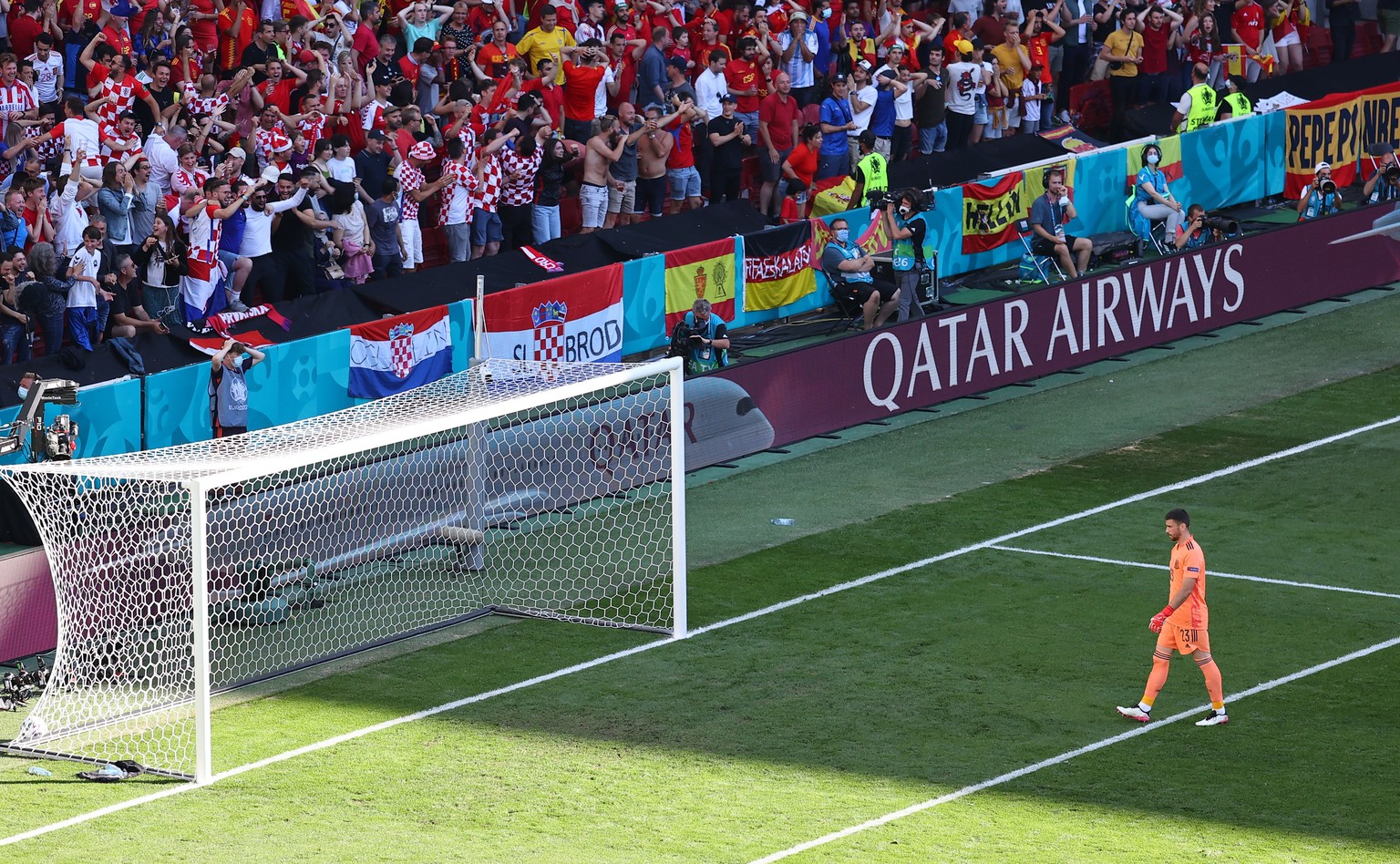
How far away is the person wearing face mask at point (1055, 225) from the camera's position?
29.2 meters

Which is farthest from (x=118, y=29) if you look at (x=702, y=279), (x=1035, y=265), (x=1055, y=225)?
(x=1055, y=225)

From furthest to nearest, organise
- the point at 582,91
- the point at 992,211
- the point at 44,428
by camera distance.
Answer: the point at 992,211, the point at 582,91, the point at 44,428

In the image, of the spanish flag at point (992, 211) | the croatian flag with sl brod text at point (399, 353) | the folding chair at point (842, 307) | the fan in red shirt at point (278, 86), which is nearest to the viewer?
the croatian flag with sl brod text at point (399, 353)

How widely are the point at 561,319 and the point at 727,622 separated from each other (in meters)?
7.36

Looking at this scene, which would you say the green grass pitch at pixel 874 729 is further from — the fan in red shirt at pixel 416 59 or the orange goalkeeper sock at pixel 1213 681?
the fan in red shirt at pixel 416 59

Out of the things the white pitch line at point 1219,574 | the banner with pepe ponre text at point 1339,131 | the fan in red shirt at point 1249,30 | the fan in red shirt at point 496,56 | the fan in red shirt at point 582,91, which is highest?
the fan in red shirt at point 1249,30

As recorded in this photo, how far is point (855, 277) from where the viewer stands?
90.7 feet

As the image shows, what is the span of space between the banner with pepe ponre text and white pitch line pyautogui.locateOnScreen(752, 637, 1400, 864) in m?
17.8

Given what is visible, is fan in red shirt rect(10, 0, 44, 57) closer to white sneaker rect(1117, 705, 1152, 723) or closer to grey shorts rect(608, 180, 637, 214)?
grey shorts rect(608, 180, 637, 214)

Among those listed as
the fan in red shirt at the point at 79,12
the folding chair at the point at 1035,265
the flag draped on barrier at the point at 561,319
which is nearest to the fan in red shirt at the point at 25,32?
the fan in red shirt at the point at 79,12

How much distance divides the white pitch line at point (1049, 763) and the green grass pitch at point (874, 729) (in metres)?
0.07

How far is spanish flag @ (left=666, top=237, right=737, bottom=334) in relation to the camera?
2616 centimetres

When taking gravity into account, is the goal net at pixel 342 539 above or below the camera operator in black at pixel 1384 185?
below

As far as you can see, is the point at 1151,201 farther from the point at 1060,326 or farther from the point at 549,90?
the point at 549,90
